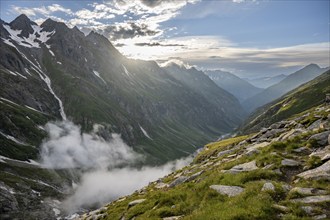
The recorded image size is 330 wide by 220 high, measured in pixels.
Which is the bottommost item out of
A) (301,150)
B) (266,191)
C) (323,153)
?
(266,191)

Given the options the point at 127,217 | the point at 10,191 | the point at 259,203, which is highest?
the point at 259,203

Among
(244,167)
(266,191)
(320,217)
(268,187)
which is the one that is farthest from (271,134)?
(320,217)

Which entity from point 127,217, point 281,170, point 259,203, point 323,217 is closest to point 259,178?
point 281,170

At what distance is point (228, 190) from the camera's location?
21.1 m

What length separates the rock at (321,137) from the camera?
27.0 metres

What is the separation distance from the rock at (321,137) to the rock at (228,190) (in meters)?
10.6

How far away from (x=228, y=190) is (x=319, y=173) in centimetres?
589

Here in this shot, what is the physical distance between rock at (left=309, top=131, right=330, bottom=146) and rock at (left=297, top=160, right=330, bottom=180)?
20.1 ft

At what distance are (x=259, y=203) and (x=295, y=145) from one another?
1287 cm

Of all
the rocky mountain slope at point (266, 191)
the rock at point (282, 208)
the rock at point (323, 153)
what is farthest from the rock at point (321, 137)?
the rock at point (282, 208)

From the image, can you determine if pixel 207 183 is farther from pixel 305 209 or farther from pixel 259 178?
pixel 305 209

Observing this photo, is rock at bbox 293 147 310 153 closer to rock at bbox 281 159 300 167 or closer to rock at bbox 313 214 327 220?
rock at bbox 281 159 300 167

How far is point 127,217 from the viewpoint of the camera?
82.8ft

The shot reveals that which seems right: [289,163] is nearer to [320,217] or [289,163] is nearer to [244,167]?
[244,167]
